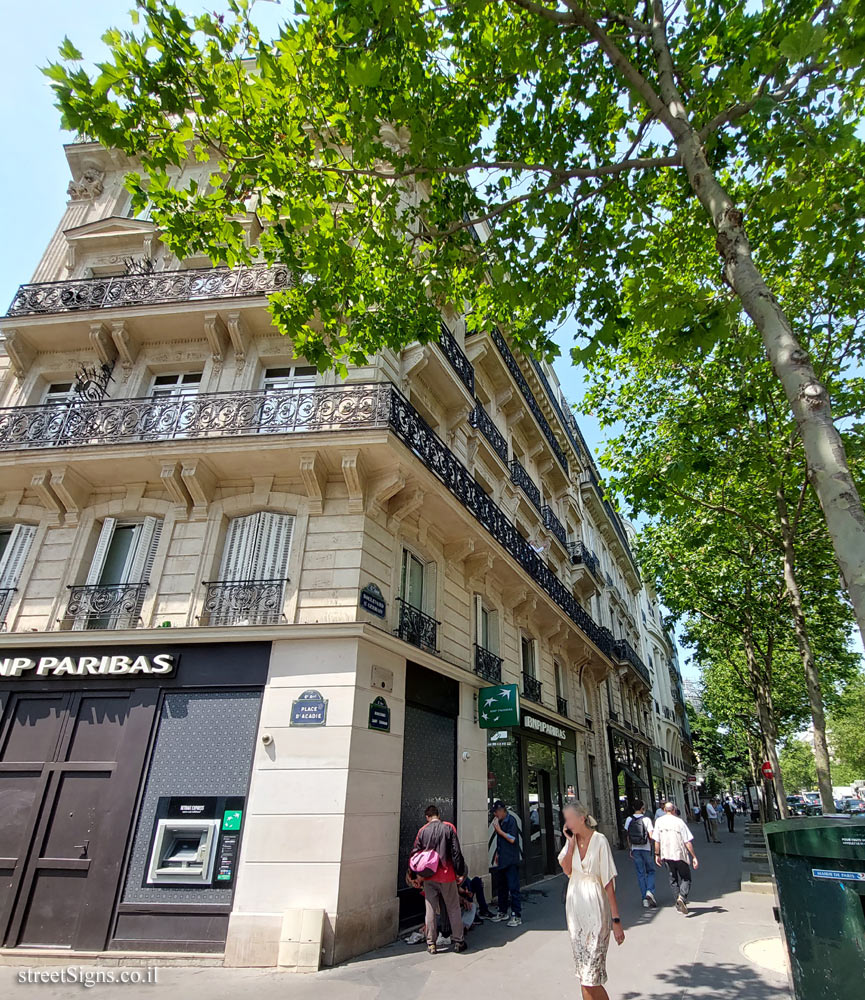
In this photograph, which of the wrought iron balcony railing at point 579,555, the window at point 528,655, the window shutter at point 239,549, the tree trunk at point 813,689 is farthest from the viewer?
the wrought iron balcony railing at point 579,555

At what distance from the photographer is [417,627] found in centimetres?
972

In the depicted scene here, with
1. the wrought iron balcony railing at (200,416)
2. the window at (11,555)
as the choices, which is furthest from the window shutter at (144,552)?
the window at (11,555)

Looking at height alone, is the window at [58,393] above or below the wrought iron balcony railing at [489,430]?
below

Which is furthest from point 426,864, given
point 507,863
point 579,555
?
point 579,555

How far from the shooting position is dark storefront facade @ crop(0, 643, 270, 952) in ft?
23.4

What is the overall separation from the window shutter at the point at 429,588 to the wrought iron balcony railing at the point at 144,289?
A: 5965 mm

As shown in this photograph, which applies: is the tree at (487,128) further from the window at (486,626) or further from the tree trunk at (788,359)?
the window at (486,626)

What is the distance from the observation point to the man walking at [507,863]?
331 inches

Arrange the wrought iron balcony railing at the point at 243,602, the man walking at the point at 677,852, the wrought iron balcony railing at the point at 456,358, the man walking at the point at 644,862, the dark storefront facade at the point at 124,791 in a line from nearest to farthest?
the dark storefront facade at the point at 124,791 < the wrought iron balcony railing at the point at 243,602 < the man walking at the point at 677,852 < the man walking at the point at 644,862 < the wrought iron balcony railing at the point at 456,358

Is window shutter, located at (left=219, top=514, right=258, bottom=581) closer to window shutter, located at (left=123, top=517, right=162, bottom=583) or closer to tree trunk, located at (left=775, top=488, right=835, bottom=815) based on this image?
window shutter, located at (left=123, top=517, right=162, bottom=583)

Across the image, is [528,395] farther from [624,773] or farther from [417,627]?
[624,773]

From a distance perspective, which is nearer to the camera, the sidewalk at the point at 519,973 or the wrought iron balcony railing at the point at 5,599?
the sidewalk at the point at 519,973

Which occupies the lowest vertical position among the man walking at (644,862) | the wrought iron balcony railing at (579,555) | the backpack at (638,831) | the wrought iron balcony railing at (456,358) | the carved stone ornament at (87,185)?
the man walking at (644,862)

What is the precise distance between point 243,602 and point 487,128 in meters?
7.76
